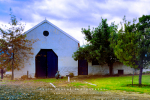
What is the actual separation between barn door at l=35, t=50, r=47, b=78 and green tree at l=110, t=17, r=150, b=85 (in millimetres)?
10738

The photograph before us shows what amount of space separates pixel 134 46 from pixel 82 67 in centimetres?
1010

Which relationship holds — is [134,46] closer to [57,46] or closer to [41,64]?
[57,46]

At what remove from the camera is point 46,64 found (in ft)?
68.8

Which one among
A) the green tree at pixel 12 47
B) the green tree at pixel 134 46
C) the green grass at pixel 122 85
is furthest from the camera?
the green tree at pixel 12 47

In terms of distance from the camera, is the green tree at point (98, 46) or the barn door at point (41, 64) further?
the barn door at point (41, 64)

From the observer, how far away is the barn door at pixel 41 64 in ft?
68.3

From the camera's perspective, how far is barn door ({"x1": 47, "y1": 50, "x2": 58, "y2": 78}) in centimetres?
2097

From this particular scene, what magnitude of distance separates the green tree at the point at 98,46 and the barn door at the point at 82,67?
1.41 m

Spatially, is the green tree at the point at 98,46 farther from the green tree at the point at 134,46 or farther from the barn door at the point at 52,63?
the green tree at the point at 134,46

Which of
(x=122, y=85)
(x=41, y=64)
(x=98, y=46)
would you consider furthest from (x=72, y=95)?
(x=41, y=64)

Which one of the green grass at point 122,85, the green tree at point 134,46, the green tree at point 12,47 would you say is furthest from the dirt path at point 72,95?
the green tree at point 12,47

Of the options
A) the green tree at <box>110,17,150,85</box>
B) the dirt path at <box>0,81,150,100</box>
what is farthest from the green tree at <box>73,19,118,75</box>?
the dirt path at <box>0,81,150,100</box>

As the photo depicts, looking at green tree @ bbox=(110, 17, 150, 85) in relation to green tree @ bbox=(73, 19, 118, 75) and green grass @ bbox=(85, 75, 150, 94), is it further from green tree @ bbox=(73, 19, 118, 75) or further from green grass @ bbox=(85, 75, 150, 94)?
green tree @ bbox=(73, 19, 118, 75)

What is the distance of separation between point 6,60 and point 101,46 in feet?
33.4
